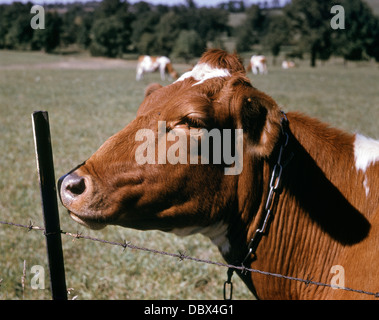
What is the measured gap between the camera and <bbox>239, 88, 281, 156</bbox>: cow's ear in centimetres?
180

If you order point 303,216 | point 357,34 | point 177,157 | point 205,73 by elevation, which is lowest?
point 303,216

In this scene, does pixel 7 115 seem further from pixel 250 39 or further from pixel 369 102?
pixel 250 39

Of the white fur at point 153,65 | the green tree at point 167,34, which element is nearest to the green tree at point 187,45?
the green tree at point 167,34

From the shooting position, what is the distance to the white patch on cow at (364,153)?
212 centimetres

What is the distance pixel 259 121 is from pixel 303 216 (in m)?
0.59

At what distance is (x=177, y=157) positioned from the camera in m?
1.90

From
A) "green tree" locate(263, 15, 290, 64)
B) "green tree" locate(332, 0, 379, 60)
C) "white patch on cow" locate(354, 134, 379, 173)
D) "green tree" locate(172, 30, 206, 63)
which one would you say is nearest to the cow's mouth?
"white patch on cow" locate(354, 134, 379, 173)
